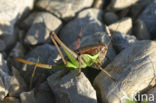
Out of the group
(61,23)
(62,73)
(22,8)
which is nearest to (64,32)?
(61,23)

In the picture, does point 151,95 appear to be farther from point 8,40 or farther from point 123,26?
point 8,40

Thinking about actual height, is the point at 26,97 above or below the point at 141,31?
below

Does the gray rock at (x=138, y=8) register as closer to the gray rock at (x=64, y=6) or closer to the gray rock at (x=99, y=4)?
the gray rock at (x=99, y=4)

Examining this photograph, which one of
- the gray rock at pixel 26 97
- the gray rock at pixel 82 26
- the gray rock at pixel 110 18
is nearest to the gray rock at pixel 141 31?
the gray rock at pixel 110 18


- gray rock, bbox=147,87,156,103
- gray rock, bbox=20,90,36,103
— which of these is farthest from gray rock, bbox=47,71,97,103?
gray rock, bbox=147,87,156,103

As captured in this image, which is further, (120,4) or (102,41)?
(120,4)

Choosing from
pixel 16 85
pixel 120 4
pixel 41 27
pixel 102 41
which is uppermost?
pixel 120 4

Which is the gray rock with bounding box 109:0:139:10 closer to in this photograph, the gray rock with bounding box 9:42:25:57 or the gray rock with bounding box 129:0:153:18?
the gray rock with bounding box 129:0:153:18

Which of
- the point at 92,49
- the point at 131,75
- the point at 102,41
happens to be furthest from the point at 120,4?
the point at 131,75
